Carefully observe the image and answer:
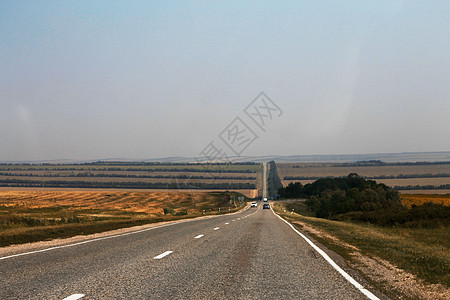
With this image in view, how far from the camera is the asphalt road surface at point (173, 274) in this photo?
24.8 feet

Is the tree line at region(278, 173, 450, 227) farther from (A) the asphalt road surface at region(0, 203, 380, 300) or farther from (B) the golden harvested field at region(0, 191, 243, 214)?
(B) the golden harvested field at region(0, 191, 243, 214)

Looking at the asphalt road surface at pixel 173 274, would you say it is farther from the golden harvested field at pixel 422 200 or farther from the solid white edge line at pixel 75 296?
the golden harvested field at pixel 422 200

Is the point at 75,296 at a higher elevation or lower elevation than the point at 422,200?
higher

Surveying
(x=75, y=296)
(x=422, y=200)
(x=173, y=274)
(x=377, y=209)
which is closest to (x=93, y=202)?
(x=377, y=209)

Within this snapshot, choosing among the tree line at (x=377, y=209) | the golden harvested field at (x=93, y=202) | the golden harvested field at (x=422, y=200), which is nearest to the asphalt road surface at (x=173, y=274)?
the tree line at (x=377, y=209)

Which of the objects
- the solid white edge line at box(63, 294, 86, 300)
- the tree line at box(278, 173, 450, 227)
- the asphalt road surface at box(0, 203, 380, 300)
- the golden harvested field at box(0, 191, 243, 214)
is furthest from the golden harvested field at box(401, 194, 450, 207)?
the solid white edge line at box(63, 294, 86, 300)

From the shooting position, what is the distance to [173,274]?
9391 mm

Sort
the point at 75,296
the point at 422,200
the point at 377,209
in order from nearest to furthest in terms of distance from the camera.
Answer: the point at 75,296, the point at 377,209, the point at 422,200

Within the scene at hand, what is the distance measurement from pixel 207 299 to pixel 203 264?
12.3ft

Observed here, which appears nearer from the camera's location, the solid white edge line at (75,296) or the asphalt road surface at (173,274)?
the solid white edge line at (75,296)

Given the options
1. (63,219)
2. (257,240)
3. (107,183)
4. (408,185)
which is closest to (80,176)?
(107,183)

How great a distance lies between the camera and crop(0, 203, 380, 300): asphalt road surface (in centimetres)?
756

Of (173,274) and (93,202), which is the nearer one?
(173,274)

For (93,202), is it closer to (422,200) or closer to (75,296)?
(422,200)
